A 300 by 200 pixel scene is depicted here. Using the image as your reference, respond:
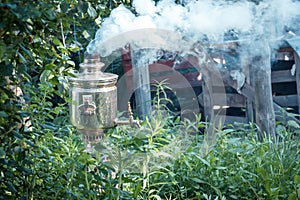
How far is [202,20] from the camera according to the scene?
2.82 metres

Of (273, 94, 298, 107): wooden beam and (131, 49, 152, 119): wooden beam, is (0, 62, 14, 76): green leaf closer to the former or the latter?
(131, 49, 152, 119): wooden beam

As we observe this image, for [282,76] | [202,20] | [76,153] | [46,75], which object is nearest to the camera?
[46,75]

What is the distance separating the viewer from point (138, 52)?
309cm

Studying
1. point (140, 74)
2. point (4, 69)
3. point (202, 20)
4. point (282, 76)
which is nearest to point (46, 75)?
point (4, 69)

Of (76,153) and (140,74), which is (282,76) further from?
(76,153)

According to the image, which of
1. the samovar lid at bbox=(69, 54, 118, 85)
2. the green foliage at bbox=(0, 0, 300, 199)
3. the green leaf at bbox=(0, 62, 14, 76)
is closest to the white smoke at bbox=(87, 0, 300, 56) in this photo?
the green foliage at bbox=(0, 0, 300, 199)

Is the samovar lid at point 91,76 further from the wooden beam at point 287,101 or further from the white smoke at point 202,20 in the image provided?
the wooden beam at point 287,101

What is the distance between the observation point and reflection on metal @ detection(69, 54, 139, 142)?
2.22m

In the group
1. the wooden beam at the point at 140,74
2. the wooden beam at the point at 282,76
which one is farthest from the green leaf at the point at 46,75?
the wooden beam at the point at 282,76

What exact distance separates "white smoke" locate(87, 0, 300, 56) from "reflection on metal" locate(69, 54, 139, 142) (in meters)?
0.53

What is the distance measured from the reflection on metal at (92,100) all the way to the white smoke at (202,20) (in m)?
0.53

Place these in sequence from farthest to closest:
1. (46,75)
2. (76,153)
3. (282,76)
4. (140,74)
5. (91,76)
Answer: (282,76), (140,74), (91,76), (76,153), (46,75)

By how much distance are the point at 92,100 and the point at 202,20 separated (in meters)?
0.90

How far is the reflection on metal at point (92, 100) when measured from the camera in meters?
2.22
